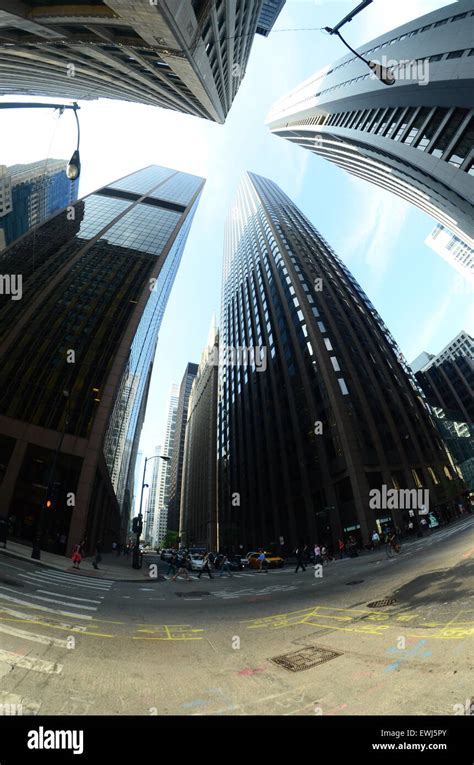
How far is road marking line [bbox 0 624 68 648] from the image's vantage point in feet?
19.8

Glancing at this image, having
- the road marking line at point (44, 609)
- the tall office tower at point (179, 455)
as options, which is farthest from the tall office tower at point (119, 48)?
the tall office tower at point (179, 455)

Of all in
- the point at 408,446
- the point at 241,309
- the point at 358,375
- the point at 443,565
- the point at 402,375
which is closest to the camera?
the point at 443,565

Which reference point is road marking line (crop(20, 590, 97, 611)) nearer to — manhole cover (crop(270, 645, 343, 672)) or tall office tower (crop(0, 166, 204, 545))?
manhole cover (crop(270, 645, 343, 672))

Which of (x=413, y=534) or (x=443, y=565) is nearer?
(x=443, y=565)

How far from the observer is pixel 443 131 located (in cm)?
3572

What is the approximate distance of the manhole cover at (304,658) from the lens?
5614 mm

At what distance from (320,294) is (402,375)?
68.2 feet

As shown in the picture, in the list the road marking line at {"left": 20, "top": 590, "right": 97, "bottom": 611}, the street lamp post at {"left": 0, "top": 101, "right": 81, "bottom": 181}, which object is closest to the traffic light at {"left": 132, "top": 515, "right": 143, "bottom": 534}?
the road marking line at {"left": 20, "top": 590, "right": 97, "bottom": 611}

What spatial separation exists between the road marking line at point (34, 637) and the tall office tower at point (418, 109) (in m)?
43.7

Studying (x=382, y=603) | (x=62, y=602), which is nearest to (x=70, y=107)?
(x=62, y=602)
